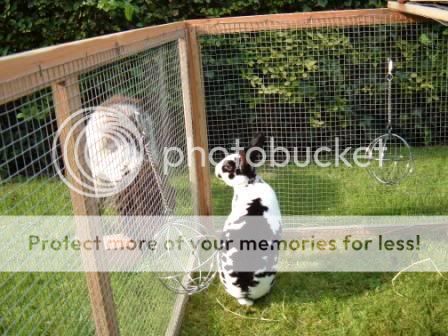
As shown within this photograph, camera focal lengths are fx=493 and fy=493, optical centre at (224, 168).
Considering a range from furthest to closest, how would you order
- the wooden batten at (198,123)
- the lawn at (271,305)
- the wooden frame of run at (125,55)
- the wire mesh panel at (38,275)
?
the wooden batten at (198,123)
the lawn at (271,305)
the wire mesh panel at (38,275)
the wooden frame of run at (125,55)

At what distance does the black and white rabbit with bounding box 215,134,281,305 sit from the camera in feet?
9.25

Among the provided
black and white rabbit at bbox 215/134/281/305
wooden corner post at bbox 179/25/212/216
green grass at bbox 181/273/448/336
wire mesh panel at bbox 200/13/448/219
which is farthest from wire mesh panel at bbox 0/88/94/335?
wire mesh panel at bbox 200/13/448/219

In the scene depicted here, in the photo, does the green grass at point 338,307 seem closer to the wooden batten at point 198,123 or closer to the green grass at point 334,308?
the green grass at point 334,308

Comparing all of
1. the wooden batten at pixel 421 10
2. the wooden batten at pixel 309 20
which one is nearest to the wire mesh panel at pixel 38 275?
the wooden batten at pixel 309 20

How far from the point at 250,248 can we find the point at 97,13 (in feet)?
11.2

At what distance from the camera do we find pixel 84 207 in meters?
1.54

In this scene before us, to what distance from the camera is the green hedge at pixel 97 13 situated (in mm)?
5082

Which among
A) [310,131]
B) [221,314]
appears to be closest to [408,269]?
[221,314]

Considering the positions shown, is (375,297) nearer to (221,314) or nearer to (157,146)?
(221,314)

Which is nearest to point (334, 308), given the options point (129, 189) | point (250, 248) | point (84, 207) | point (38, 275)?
point (250, 248)

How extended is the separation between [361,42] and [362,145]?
99 centimetres

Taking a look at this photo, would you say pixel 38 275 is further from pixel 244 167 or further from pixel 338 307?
pixel 338 307

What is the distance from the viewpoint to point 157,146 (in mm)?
2633

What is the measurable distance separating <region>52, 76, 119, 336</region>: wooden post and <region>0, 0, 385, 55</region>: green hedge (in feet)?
12.7
